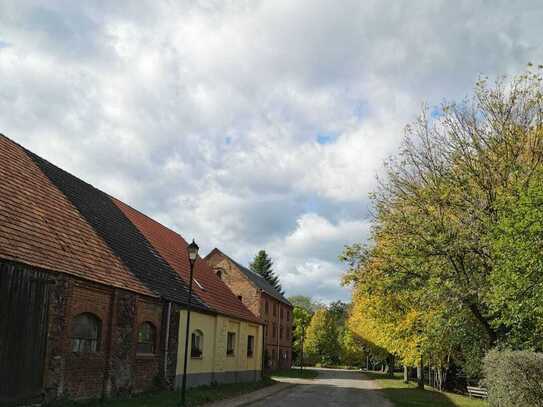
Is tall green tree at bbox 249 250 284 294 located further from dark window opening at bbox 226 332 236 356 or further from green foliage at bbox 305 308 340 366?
dark window opening at bbox 226 332 236 356

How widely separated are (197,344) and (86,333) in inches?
346

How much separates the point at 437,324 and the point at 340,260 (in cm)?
440

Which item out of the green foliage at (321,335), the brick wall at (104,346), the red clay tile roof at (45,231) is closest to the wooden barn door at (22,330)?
the brick wall at (104,346)

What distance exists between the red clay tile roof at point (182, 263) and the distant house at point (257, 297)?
16013mm

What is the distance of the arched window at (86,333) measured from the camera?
15.2 m

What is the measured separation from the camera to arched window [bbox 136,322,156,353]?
18.9 meters

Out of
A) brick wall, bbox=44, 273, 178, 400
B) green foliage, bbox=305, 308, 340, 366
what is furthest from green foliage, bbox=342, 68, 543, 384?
green foliage, bbox=305, 308, 340, 366

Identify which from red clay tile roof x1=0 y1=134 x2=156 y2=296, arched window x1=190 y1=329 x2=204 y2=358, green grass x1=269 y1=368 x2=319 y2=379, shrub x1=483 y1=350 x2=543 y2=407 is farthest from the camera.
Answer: green grass x1=269 y1=368 x2=319 y2=379

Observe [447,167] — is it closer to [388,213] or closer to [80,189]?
[388,213]

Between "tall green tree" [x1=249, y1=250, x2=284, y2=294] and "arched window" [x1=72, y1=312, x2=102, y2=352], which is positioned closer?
"arched window" [x1=72, y1=312, x2=102, y2=352]

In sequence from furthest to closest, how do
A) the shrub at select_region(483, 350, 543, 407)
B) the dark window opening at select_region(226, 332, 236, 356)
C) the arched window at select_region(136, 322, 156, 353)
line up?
the dark window opening at select_region(226, 332, 236, 356) < the arched window at select_region(136, 322, 156, 353) < the shrub at select_region(483, 350, 543, 407)

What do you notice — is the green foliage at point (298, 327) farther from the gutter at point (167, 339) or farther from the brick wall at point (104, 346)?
the brick wall at point (104, 346)

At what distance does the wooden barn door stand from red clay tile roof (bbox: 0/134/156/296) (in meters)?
Answer: 0.43

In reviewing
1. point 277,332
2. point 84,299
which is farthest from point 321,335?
point 84,299
